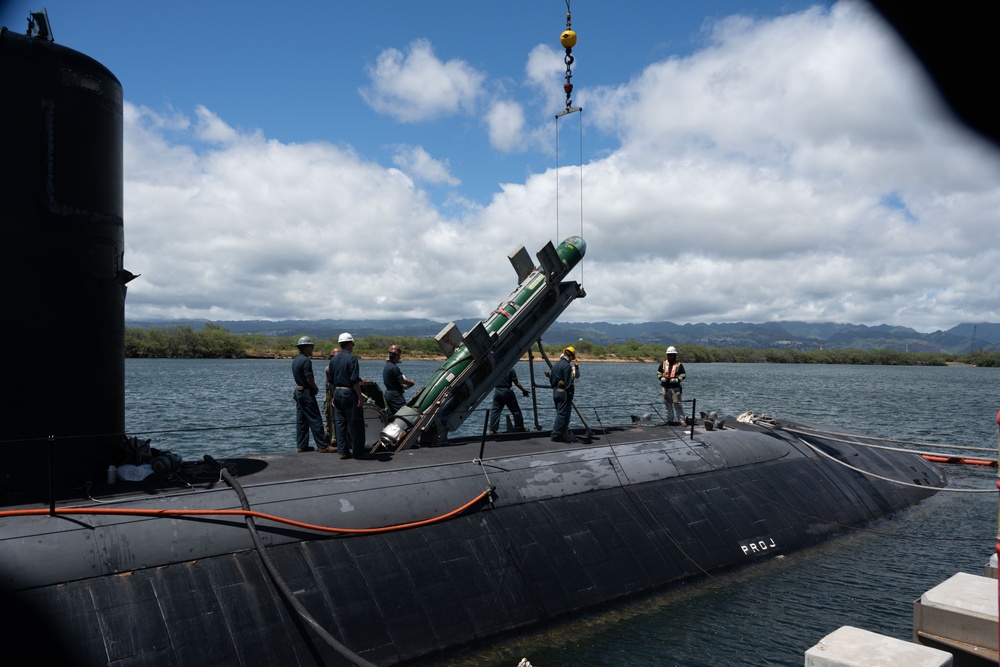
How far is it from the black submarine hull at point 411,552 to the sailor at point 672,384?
230 cm

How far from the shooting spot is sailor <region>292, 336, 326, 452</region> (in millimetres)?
12734

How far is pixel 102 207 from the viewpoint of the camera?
8734 mm

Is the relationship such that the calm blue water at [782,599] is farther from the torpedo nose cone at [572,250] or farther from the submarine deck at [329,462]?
the torpedo nose cone at [572,250]

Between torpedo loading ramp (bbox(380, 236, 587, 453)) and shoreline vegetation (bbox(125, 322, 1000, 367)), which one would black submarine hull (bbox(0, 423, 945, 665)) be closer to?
torpedo loading ramp (bbox(380, 236, 587, 453))

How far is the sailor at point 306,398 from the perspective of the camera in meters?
12.7

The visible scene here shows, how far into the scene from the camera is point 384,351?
109 metres

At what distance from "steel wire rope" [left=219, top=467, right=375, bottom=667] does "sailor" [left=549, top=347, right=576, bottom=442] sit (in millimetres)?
6840

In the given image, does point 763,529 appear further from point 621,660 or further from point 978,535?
point 978,535

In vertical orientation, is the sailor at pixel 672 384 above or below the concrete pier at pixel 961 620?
above

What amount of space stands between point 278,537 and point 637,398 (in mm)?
47452

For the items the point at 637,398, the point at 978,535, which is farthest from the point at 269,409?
the point at 978,535

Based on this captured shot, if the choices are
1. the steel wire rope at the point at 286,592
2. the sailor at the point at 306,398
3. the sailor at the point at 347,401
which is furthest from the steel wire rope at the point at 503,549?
the sailor at the point at 306,398

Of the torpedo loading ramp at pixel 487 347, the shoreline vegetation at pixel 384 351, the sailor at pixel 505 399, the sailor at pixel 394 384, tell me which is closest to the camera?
the torpedo loading ramp at pixel 487 347

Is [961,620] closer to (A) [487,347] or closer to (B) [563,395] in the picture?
(B) [563,395]
